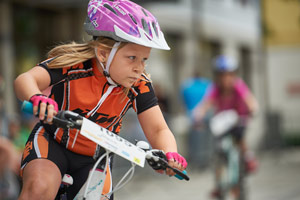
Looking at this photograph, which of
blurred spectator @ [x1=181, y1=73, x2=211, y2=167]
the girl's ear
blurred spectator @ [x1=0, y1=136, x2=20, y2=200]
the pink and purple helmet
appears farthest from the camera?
blurred spectator @ [x1=181, y1=73, x2=211, y2=167]

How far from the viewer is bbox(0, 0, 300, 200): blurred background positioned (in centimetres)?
1069

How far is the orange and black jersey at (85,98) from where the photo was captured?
138 inches

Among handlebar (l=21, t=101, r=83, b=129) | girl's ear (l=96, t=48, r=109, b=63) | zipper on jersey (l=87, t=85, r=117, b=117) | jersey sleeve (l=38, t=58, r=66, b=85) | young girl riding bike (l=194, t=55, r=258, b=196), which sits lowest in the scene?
handlebar (l=21, t=101, r=83, b=129)

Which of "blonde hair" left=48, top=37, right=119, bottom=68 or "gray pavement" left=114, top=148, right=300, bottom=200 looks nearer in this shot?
"blonde hair" left=48, top=37, right=119, bottom=68

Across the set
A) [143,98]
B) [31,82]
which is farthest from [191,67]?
[31,82]

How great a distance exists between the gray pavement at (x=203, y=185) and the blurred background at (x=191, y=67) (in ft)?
0.05

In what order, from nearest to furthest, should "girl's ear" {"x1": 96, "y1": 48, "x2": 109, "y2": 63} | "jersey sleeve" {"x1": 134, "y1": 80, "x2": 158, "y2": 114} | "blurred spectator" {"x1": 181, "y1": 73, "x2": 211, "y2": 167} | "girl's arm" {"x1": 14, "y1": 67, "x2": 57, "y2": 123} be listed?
"girl's arm" {"x1": 14, "y1": 67, "x2": 57, "y2": 123}
"girl's ear" {"x1": 96, "y1": 48, "x2": 109, "y2": 63}
"jersey sleeve" {"x1": 134, "y1": 80, "x2": 158, "y2": 114}
"blurred spectator" {"x1": 181, "y1": 73, "x2": 211, "y2": 167}

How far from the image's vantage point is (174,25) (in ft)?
56.5

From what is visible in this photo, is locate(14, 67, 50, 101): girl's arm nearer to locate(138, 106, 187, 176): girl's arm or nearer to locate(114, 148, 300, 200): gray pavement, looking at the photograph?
locate(138, 106, 187, 176): girl's arm

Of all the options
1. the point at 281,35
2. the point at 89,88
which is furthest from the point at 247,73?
the point at 89,88

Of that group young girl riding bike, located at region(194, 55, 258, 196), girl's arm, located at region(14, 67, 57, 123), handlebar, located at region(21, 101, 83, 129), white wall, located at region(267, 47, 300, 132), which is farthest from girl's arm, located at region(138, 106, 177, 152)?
white wall, located at region(267, 47, 300, 132)

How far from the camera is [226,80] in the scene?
8.43m

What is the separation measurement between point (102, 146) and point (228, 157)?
224 inches

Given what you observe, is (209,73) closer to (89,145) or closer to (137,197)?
(137,197)
